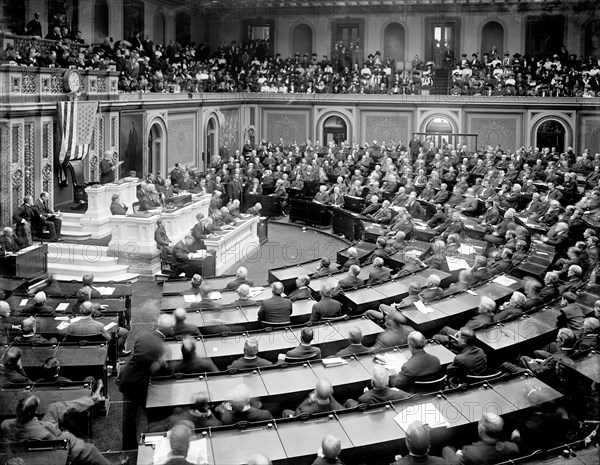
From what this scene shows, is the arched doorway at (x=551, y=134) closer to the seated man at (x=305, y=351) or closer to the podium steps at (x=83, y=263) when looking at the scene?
the podium steps at (x=83, y=263)

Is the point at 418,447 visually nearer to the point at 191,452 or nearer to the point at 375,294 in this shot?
the point at 191,452

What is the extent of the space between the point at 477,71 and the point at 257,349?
1139 inches

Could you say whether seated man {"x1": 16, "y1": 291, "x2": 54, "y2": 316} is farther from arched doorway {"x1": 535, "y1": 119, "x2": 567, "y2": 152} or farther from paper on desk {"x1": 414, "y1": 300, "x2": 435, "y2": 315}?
arched doorway {"x1": 535, "y1": 119, "x2": 567, "y2": 152}

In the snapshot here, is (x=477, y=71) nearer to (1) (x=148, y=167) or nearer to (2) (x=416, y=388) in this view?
(1) (x=148, y=167)

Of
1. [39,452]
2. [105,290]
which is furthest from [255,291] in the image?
[39,452]

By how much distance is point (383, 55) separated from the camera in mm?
37562

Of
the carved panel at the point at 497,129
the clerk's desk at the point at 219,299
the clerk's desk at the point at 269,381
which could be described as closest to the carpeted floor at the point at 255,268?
the clerk's desk at the point at 219,299

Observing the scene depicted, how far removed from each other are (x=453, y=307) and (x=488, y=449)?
4.52 meters

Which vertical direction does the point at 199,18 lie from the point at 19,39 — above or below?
above

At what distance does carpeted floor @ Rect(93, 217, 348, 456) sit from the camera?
9.02 meters

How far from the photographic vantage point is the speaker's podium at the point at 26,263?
550 inches

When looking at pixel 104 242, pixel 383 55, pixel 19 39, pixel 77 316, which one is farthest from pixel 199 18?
pixel 77 316

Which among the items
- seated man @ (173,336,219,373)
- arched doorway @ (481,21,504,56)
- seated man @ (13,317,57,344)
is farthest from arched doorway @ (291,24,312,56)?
seated man @ (173,336,219,373)

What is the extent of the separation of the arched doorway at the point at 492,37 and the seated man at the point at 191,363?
3212cm
